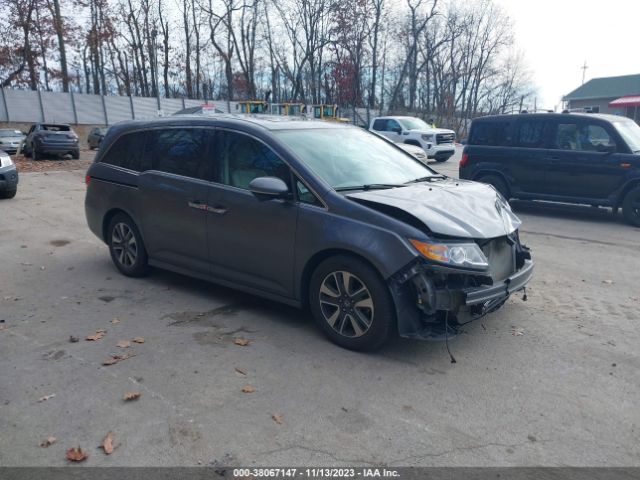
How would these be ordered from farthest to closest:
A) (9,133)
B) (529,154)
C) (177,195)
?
(9,133) → (529,154) → (177,195)

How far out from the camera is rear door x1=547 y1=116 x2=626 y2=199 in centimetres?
1003

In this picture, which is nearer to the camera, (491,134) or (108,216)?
(108,216)

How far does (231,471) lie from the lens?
293cm

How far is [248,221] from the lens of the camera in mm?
4945

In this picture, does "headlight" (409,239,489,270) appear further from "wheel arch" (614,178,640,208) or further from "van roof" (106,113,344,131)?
"wheel arch" (614,178,640,208)

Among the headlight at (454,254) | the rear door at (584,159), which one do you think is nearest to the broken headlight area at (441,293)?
the headlight at (454,254)

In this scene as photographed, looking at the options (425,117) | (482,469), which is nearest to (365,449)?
(482,469)

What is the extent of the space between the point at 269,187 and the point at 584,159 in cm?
786

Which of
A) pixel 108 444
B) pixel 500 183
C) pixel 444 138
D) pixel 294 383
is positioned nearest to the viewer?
pixel 108 444

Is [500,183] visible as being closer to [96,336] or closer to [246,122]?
[246,122]

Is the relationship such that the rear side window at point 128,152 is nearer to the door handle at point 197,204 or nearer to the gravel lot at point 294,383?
the door handle at point 197,204

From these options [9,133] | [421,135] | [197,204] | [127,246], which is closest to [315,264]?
[197,204]

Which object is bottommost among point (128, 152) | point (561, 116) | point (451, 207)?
point (451, 207)

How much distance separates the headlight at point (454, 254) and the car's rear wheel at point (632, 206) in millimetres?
7362
